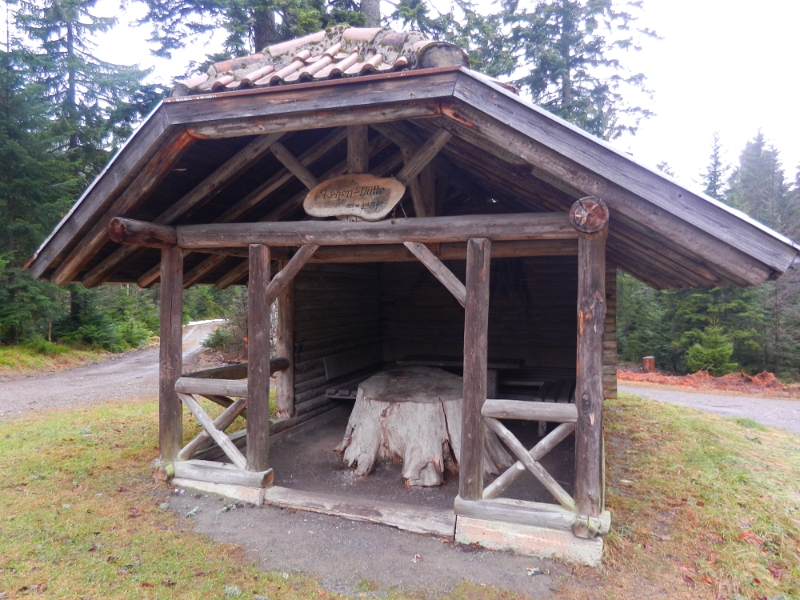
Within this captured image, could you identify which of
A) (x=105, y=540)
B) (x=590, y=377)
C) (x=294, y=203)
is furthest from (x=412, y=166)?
(x=105, y=540)

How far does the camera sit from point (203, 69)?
12.5m

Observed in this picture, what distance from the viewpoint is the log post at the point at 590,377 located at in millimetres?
4059

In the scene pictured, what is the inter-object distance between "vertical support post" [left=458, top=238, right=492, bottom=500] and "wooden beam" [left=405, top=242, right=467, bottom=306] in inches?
3.3

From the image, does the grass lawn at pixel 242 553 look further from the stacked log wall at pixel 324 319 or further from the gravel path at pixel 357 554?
the stacked log wall at pixel 324 319

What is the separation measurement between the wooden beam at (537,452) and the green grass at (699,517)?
2.89ft

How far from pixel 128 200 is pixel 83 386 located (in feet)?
32.6

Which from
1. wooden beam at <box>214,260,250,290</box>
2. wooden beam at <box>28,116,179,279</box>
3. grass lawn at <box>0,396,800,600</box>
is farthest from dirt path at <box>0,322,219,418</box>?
wooden beam at <box>28,116,179,279</box>

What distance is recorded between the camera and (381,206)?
4.73m

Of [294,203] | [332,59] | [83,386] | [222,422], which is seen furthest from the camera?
[83,386]

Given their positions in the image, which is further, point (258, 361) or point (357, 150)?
point (258, 361)

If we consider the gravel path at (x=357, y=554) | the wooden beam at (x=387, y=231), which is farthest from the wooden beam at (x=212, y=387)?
the wooden beam at (x=387, y=231)

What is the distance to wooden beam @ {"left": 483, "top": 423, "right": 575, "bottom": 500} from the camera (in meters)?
4.14

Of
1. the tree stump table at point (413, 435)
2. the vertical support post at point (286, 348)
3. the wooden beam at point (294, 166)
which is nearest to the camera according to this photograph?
the wooden beam at point (294, 166)

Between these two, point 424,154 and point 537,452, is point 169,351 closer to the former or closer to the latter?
point 424,154
